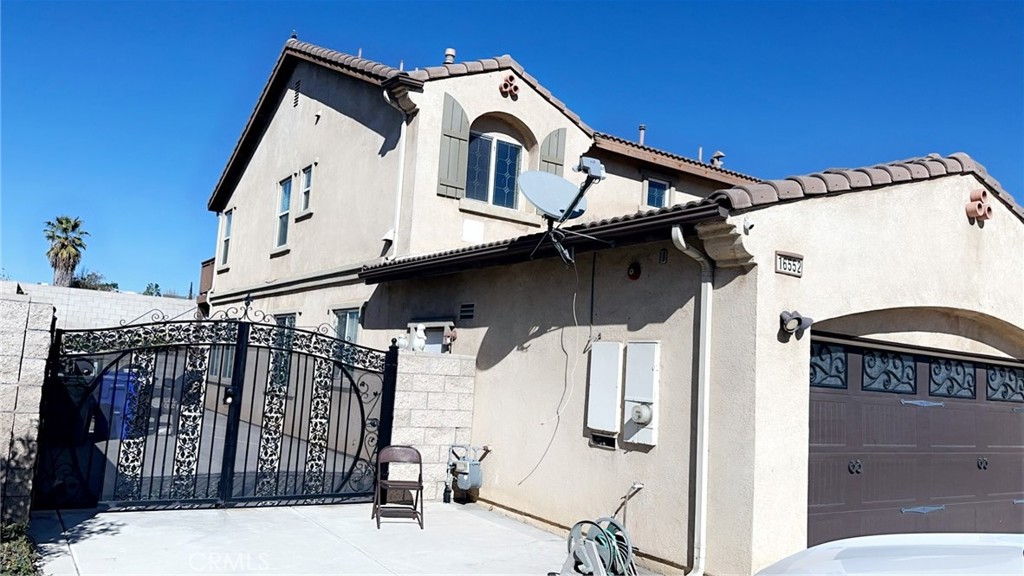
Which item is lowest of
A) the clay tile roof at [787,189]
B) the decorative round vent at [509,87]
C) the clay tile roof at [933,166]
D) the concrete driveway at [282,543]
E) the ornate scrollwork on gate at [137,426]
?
the concrete driveway at [282,543]

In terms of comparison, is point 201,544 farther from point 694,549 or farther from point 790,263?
point 790,263

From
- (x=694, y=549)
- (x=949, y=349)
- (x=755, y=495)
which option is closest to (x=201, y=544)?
(x=694, y=549)

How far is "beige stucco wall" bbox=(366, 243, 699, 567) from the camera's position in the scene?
283 inches

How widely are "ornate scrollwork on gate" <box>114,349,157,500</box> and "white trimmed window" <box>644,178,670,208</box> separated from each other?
34.6 feet

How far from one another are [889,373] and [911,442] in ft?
2.73

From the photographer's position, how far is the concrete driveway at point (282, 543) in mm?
6699

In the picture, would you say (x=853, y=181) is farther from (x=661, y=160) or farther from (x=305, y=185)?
(x=305, y=185)

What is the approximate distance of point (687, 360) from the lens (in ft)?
23.4

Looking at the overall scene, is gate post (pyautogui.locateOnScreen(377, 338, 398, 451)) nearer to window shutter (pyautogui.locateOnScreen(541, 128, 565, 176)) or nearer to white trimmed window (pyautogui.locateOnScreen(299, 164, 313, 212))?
window shutter (pyautogui.locateOnScreen(541, 128, 565, 176))

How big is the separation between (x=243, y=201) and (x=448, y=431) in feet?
41.8

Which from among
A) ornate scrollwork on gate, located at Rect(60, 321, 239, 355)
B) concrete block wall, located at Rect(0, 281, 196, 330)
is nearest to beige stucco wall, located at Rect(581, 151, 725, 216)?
ornate scrollwork on gate, located at Rect(60, 321, 239, 355)

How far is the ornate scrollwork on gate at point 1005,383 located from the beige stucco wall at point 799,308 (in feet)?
4.93

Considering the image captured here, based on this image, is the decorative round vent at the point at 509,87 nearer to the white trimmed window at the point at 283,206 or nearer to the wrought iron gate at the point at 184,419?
the wrought iron gate at the point at 184,419

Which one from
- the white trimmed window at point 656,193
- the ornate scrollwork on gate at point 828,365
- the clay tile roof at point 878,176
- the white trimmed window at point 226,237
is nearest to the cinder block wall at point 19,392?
the ornate scrollwork on gate at point 828,365
